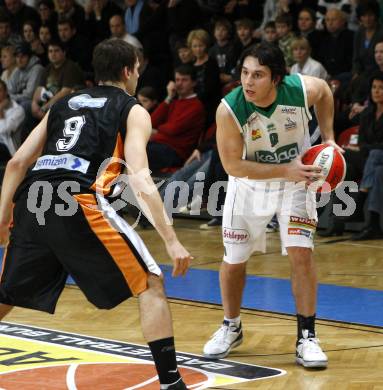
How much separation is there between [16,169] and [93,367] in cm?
125

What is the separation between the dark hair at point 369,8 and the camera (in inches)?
433

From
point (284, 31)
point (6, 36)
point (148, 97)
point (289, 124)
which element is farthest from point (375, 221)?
point (6, 36)

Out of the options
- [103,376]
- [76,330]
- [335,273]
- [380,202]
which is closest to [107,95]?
[103,376]

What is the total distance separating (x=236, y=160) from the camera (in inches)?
207

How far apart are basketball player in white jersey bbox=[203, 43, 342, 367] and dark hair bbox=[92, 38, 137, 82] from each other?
0.85m

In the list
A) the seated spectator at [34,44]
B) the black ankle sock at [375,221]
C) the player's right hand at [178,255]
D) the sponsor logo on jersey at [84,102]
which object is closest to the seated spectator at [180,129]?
the black ankle sock at [375,221]

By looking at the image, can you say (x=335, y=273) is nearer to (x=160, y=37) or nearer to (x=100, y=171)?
(x=100, y=171)

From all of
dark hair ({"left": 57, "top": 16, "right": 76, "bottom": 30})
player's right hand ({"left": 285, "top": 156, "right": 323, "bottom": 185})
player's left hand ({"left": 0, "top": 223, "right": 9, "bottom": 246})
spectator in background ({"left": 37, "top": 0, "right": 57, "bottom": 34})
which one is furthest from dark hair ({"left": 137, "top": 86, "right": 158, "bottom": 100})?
player's left hand ({"left": 0, "top": 223, "right": 9, "bottom": 246})

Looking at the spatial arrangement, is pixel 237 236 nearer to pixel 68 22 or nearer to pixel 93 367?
pixel 93 367

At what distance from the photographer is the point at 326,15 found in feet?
37.9

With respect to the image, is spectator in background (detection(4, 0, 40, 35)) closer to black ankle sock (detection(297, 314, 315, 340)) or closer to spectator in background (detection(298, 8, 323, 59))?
spectator in background (detection(298, 8, 323, 59))

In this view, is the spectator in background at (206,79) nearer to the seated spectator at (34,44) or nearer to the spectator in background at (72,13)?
the spectator in background at (72,13)

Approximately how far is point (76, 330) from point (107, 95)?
6.54 feet

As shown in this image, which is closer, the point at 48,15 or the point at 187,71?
the point at 187,71
